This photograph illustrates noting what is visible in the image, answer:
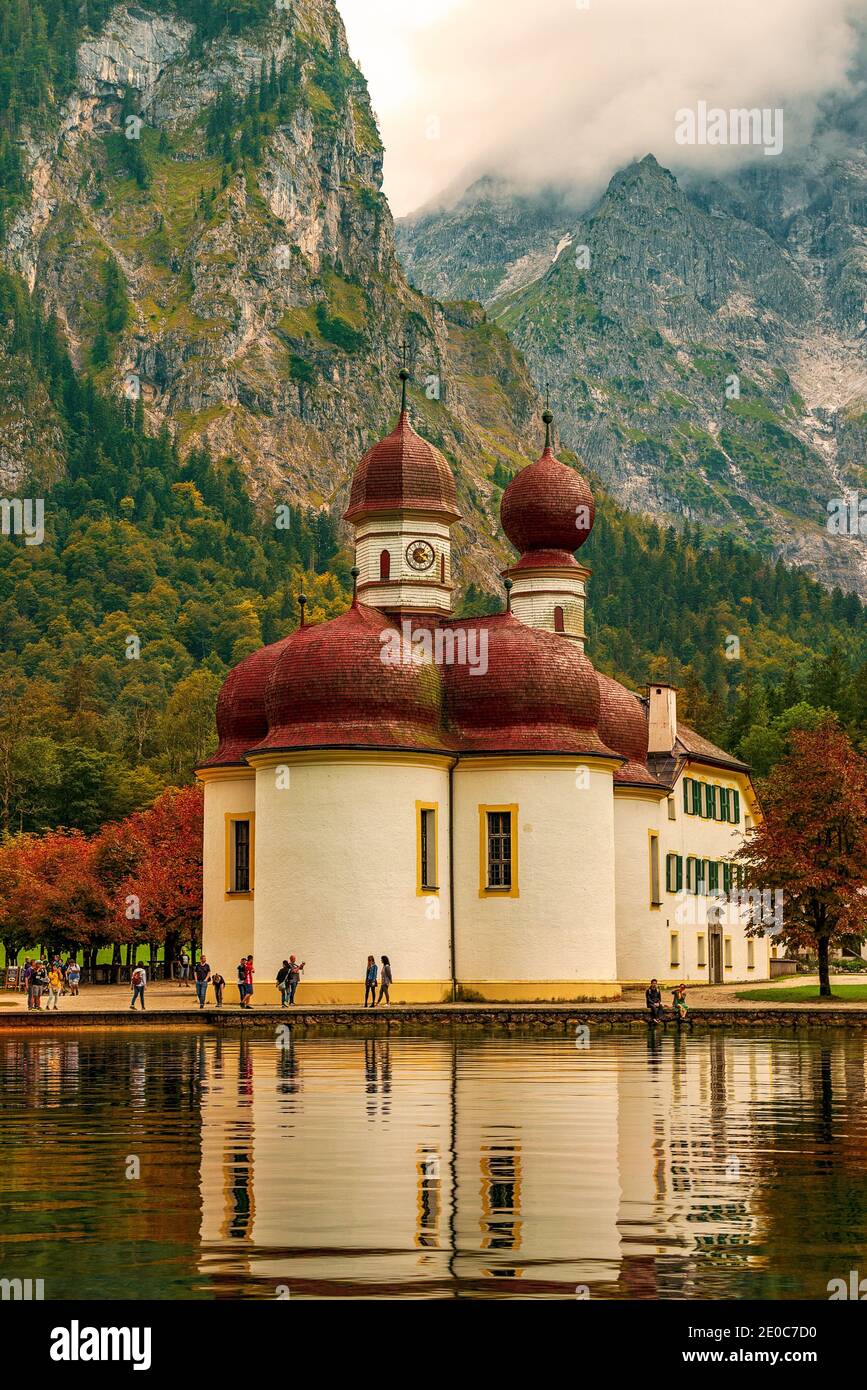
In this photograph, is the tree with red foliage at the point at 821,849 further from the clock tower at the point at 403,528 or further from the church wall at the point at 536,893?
the clock tower at the point at 403,528

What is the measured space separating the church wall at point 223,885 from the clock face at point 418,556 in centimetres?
816

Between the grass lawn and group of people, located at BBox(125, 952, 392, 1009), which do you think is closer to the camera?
group of people, located at BBox(125, 952, 392, 1009)

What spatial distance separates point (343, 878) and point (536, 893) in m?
5.92

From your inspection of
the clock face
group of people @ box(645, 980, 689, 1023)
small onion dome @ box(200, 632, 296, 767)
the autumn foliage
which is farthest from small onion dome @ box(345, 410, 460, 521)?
the autumn foliage

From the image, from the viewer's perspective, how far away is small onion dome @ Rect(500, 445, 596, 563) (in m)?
72.2

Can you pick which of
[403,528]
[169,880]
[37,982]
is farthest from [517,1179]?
[169,880]

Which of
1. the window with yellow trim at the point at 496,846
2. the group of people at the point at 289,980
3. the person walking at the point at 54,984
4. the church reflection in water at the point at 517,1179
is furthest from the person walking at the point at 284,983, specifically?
the church reflection in water at the point at 517,1179

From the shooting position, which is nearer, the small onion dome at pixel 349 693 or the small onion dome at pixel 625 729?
the small onion dome at pixel 349 693

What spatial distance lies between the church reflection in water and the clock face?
3392 cm

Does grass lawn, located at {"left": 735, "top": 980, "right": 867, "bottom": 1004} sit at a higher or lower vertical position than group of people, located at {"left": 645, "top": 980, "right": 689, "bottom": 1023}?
higher

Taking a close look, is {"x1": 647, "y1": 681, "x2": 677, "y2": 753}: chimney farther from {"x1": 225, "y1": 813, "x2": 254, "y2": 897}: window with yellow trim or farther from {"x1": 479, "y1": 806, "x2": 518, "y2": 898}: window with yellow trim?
{"x1": 225, "y1": 813, "x2": 254, "y2": 897}: window with yellow trim

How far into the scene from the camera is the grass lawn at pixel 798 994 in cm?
6000
